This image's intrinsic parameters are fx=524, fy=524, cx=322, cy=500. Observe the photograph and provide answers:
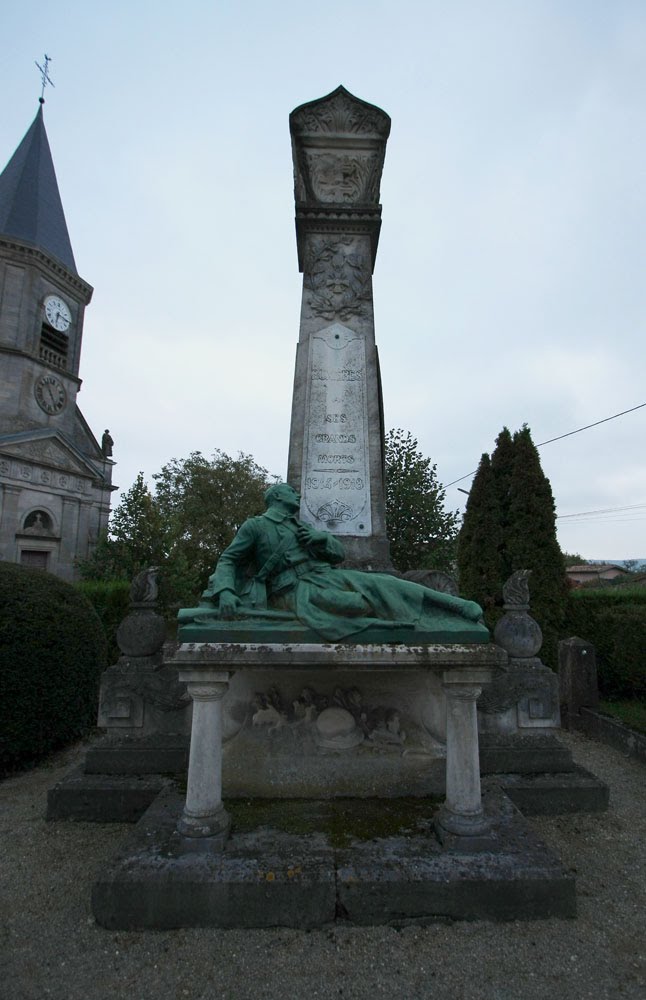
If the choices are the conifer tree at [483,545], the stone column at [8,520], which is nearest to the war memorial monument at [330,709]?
the conifer tree at [483,545]

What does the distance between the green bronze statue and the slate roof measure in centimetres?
2954

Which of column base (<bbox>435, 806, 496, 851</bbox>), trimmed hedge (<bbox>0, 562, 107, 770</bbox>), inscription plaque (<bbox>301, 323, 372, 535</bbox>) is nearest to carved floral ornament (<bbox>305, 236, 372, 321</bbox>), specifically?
inscription plaque (<bbox>301, 323, 372, 535</bbox>)

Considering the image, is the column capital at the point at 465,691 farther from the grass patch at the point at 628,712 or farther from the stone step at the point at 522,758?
the grass patch at the point at 628,712

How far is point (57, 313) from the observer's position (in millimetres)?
28219

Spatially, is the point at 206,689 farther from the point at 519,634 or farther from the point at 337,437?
the point at 519,634

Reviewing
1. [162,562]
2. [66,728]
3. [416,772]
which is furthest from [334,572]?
[162,562]

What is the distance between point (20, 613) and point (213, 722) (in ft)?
11.0

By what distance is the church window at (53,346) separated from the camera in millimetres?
27375

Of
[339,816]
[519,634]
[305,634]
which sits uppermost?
[305,634]

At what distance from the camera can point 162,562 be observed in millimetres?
16375

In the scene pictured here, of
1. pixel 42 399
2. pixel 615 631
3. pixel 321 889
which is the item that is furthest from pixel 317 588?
pixel 42 399

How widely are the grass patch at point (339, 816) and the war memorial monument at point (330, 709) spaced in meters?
0.02

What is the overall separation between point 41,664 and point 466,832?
4.42m

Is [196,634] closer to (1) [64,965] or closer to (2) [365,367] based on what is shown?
(1) [64,965]
